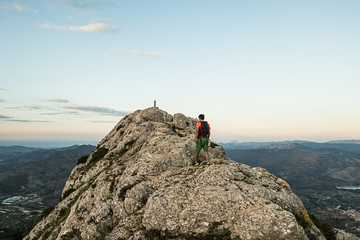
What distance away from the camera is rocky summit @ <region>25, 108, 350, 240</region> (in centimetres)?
1550

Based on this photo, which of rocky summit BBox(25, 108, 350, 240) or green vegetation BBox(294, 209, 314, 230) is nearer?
rocky summit BBox(25, 108, 350, 240)

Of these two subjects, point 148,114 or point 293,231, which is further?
point 148,114

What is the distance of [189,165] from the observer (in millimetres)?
25250

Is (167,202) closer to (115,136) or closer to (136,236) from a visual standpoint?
(136,236)

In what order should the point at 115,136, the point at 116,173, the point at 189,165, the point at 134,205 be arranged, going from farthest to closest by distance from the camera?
1. the point at 115,136
2. the point at 116,173
3. the point at 189,165
4. the point at 134,205

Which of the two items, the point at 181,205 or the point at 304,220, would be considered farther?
the point at 181,205

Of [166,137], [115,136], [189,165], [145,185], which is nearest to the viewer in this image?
[145,185]

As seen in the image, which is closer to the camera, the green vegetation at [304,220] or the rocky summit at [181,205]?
the rocky summit at [181,205]

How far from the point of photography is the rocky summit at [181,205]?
50.9ft

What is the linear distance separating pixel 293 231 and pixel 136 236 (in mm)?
Result: 11013

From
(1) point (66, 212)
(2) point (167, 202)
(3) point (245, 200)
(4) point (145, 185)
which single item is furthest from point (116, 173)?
(3) point (245, 200)

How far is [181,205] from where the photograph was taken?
1734 cm

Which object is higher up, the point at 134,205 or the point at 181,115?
the point at 181,115

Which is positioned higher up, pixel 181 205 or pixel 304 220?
pixel 181 205
